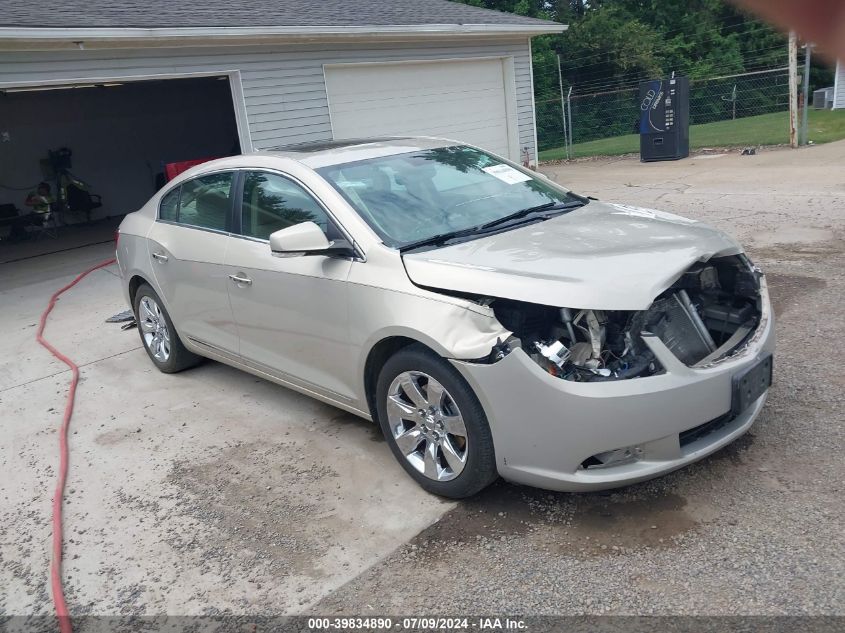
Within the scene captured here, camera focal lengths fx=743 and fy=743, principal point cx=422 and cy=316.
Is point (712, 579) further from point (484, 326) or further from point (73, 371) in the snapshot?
point (73, 371)

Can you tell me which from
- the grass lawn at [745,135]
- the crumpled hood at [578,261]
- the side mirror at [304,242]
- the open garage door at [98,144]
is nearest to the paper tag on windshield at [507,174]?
the crumpled hood at [578,261]

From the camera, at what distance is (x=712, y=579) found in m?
2.82

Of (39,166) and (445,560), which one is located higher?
(39,166)

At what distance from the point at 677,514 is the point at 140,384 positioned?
4.08 metres

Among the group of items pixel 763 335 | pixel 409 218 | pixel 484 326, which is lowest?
pixel 763 335

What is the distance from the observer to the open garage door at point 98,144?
605 inches

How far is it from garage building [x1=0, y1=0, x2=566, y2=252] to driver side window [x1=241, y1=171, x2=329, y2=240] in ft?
16.8

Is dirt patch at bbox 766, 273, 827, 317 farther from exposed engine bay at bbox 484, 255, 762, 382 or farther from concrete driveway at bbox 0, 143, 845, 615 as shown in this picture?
exposed engine bay at bbox 484, 255, 762, 382

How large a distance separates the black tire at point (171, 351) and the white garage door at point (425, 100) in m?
6.11

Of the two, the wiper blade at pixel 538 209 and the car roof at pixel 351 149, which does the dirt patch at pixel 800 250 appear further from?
the car roof at pixel 351 149

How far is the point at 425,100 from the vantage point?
12.6 metres

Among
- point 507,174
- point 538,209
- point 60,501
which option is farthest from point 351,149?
point 60,501

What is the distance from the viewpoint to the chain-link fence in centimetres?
2591

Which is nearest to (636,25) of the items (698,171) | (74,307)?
(698,171)
